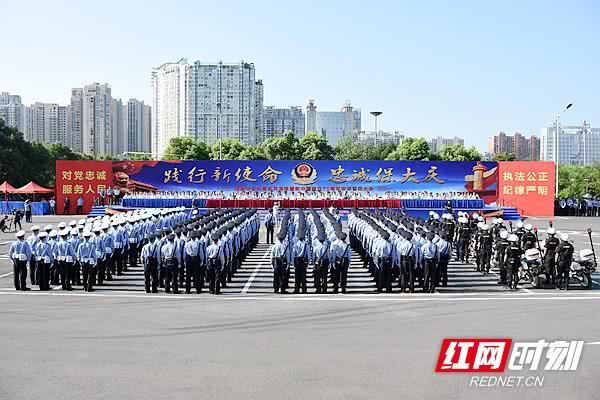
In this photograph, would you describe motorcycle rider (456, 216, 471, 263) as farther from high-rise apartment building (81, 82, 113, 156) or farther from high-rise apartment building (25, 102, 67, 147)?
high-rise apartment building (25, 102, 67, 147)

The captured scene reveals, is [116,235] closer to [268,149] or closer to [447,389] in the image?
[447,389]

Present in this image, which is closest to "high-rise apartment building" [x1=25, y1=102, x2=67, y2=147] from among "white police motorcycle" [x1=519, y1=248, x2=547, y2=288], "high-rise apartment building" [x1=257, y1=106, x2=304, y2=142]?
"high-rise apartment building" [x1=257, y1=106, x2=304, y2=142]

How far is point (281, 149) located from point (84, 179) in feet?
74.5

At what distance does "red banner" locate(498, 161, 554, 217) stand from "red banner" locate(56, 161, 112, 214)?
23427 millimetres

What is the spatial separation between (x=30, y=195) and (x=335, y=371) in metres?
44.3

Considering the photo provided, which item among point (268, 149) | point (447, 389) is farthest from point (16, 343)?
point (268, 149)

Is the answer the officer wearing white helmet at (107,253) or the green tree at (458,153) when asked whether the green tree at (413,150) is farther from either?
the officer wearing white helmet at (107,253)

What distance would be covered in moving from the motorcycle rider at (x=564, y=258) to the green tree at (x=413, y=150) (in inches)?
1809

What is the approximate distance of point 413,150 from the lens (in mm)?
61062

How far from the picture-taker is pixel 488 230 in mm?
18531

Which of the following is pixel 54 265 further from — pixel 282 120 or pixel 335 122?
Result: pixel 335 122

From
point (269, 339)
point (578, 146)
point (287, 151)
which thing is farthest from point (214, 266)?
point (578, 146)

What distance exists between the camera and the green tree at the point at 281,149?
61000mm

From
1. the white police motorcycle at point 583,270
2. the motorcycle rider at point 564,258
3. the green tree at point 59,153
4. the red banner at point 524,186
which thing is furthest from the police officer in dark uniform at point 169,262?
the green tree at point 59,153
